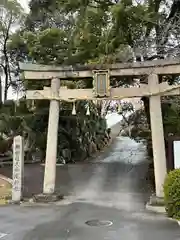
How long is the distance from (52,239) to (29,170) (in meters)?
13.4

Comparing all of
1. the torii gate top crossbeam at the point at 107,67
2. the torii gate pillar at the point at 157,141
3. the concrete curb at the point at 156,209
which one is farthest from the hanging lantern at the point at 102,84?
the concrete curb at the point at 156,209

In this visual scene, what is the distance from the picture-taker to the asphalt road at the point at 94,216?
8.62m

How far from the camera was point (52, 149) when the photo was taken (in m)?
13.4

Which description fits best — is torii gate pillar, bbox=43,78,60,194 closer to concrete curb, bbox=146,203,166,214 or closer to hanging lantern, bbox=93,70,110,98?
hanging lantern, bbox=93,70,110,98

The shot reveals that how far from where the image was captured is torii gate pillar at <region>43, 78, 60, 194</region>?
13305mm

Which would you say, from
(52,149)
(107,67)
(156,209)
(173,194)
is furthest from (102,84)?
(173,194)

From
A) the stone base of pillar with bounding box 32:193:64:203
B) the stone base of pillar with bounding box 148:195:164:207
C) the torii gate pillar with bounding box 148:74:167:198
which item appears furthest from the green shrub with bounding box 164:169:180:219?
the stone base of pillar with bounding box 32:193:64:203

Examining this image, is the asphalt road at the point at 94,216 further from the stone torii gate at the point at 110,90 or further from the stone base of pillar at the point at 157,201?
the stone torii gate at the point at 110,90

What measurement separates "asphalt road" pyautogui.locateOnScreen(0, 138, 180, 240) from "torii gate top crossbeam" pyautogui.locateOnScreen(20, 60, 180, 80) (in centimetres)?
428

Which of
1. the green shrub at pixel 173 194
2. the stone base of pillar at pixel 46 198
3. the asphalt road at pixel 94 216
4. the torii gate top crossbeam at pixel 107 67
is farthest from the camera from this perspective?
the stone base of pillar at pixel 46 198

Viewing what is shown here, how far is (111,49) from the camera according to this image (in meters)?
14.7

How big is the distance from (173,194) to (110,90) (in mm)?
4439

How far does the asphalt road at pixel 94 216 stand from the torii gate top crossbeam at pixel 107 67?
4281mm

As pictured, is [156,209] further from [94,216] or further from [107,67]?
[107,67]
